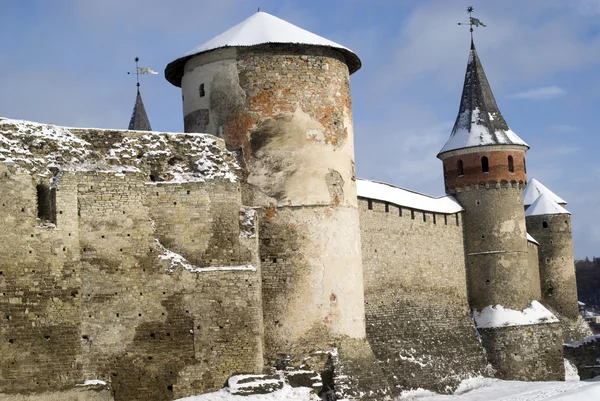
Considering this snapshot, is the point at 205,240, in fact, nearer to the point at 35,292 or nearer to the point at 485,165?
the point at 35,292

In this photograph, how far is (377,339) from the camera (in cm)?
2388

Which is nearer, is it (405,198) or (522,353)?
(405,198)

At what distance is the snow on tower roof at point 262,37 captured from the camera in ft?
62.6

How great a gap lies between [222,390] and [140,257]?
271 centimetres

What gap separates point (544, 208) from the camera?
37500 millimetres

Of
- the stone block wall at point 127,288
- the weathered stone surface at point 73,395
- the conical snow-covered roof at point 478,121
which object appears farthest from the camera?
the conical snow-covered roof at point 478,121

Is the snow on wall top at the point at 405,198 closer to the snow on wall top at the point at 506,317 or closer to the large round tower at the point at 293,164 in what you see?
the snow on wall top at the point at 506,317

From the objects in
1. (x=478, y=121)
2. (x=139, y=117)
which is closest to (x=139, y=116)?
(x=139, y=117)

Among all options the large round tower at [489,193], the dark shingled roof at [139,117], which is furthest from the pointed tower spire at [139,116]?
the large round tower at [489,193]

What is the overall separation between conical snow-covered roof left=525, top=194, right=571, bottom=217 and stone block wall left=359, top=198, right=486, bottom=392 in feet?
29.8

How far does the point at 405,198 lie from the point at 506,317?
201 inches

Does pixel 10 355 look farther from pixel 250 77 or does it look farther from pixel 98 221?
pixel 250 77

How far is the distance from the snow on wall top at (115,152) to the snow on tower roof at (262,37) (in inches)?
86.5

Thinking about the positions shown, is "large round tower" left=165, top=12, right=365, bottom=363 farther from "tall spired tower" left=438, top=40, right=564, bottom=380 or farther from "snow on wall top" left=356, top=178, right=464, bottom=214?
"tall spired tower" left=438, top=40, right=564, bottom=380
